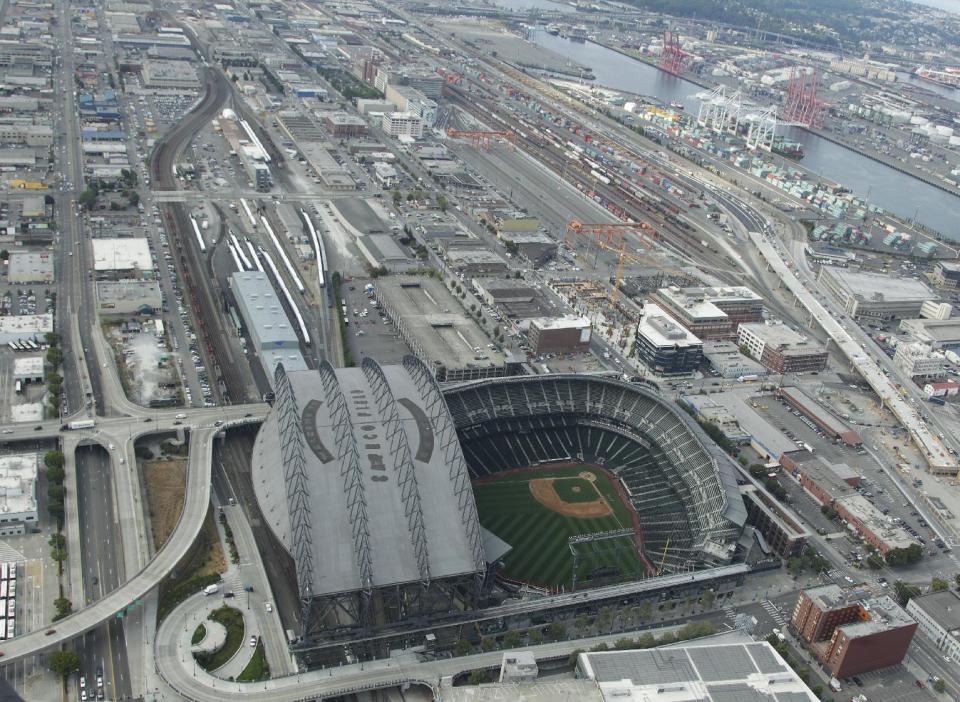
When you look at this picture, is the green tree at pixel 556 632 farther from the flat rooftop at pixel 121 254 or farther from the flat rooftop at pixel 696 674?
the flat rooftop at pixel 121 254

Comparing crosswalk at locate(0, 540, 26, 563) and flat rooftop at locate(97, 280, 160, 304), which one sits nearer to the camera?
crosswalk at locate(0, 540, 26, 563)

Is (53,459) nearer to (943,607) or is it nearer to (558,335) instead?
(558,335)

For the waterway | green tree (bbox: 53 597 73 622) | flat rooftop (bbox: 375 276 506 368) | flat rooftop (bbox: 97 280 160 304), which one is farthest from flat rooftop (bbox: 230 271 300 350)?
the waterway

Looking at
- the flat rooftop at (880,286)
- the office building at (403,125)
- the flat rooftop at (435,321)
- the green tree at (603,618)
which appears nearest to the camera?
the green tree at (603,618)

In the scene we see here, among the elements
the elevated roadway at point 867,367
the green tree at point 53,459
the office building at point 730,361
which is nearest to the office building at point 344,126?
the elevated roadway at point 867,367

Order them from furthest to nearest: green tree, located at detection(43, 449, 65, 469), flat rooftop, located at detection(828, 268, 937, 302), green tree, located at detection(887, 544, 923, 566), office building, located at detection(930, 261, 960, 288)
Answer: office building, located at detection(930, 261, 960, 288) → flat rooftop, located at detection(828, 268, 937, 302) → green tree, located at detection(887, 544, 923, 566) → green tree, located at detection(43, 449, 65, 469)

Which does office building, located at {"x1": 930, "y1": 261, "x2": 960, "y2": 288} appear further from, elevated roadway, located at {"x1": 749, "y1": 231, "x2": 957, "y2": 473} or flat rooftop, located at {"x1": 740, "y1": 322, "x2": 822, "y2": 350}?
flat rooftop, located at {"x1": 740, "y1": 322, "x2": 822, "y2": 350}

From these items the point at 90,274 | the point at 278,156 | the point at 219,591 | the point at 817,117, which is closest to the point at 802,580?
the point at 219,591
